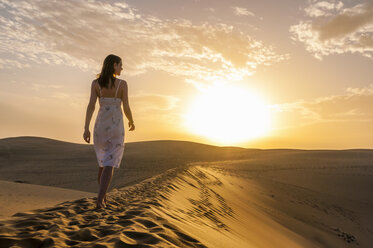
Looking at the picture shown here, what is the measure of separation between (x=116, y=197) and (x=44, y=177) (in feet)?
50.8

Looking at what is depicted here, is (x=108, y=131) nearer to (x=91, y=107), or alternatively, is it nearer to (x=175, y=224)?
(x=91, y=107)

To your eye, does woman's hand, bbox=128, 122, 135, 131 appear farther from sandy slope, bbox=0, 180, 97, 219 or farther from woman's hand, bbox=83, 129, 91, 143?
sandy slope, bbox=0, 180, 97, 219

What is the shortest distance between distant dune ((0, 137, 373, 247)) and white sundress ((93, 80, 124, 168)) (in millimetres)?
765

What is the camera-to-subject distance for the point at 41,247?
7.27ft

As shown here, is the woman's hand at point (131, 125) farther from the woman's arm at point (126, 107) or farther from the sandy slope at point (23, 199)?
the sandy slope at point (23, 199)

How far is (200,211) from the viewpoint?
5.19 metres

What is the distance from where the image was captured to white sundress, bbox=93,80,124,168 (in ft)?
12.9

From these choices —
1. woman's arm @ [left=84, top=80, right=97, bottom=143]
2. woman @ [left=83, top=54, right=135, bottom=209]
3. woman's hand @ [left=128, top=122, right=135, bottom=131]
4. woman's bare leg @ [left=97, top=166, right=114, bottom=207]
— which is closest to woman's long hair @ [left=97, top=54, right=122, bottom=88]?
woman @ [left=83, top=54, right=135, bottom=209]

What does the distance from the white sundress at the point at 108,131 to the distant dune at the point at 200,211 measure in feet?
2.51

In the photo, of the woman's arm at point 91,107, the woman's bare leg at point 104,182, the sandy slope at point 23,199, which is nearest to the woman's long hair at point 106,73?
the woman's arm at point 91,107

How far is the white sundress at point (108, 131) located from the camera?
12.9ft

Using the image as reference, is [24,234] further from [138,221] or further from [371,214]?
[371,214]

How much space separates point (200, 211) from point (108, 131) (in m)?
2.43

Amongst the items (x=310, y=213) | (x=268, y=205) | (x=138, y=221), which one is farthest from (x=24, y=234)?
(x=310, y=213)
